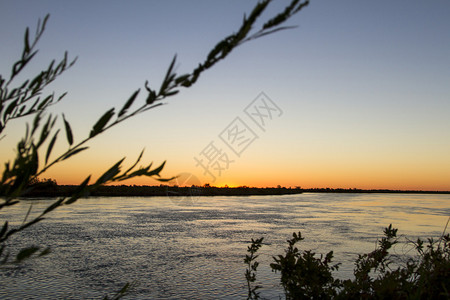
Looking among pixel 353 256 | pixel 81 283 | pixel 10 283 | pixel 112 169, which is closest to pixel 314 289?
pixel 112 169

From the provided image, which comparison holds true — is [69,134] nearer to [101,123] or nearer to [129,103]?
[101,123]

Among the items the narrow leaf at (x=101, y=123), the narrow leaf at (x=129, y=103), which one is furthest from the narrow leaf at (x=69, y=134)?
the narrow leaf at (x=129, y=103)

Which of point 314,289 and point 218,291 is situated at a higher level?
point 314,289

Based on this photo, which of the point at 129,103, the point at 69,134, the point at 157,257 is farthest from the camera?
the point at 157,257

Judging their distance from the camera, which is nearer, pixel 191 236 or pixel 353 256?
pixel 353 256

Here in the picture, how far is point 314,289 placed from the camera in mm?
4180

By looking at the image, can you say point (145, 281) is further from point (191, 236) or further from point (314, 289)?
point (191, 236)

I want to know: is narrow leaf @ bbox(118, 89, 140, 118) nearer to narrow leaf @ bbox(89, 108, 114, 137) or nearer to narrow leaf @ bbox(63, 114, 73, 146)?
narrow leaf @ bbox(89, 108, 114, 137)

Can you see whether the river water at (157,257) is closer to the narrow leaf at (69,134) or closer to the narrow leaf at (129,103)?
the narrow leaf at (69,134)

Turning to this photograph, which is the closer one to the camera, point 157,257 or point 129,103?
point 129,103

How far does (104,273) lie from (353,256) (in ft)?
23.5

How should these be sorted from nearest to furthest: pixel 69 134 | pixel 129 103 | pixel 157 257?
pixel 129 103 < pixel 69 134 < pixel 157 257

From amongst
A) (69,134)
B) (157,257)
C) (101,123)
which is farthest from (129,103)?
(157,257)

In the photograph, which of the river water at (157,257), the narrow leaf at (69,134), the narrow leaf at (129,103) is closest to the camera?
the narrow leaf at (129,103)
